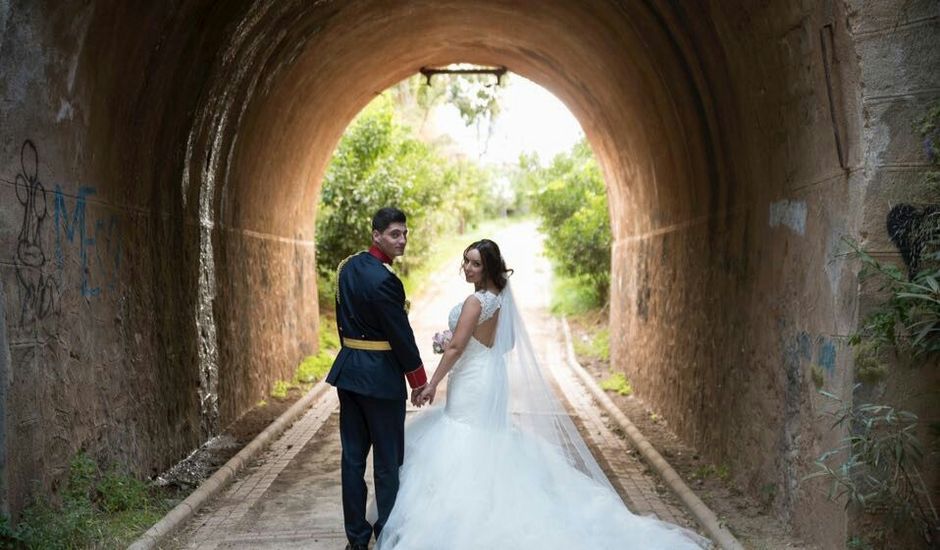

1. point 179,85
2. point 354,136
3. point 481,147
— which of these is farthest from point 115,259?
point 354,136

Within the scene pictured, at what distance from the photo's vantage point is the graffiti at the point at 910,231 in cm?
434

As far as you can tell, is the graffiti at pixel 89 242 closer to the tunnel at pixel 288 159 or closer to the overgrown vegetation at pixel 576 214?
the tunnel at pixel 288 159

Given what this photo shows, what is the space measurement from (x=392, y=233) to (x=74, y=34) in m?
2.20

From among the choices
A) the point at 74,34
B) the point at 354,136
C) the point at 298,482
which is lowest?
A: the point at 298,482

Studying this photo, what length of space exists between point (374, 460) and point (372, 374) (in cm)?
54

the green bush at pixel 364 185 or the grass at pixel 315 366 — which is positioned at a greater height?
the green bush at pixel 364 185

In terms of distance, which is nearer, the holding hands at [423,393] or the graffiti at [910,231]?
the graffiti at [910,231]

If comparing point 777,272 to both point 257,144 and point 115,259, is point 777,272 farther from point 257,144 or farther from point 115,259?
point 257,144

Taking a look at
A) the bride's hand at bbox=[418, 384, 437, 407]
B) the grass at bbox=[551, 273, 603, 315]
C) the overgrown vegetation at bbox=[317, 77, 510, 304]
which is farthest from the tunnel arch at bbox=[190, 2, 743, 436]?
the grass at bbox=[551, 273, 603, 315]

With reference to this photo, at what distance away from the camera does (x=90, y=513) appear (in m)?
5.26

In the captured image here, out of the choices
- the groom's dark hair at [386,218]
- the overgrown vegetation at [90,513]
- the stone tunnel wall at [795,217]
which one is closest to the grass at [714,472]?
the stone tunnel wall at [795,217]

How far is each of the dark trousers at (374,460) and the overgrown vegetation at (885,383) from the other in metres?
2.39

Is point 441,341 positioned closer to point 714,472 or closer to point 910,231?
point 910,231

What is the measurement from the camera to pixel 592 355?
15.8m
